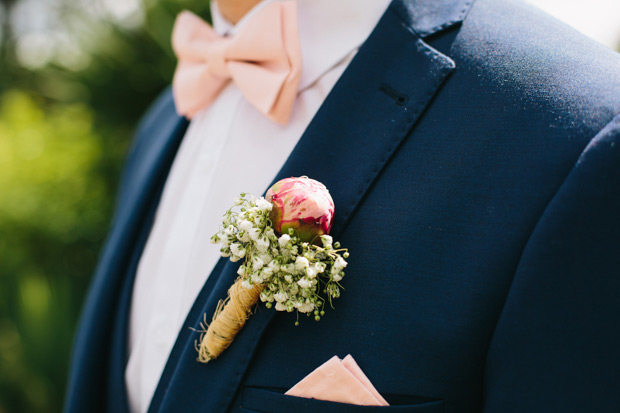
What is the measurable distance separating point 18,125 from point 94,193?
38.7 inches

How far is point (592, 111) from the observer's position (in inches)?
32.9

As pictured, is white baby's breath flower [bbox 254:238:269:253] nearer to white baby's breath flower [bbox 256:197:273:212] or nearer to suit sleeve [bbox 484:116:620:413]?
white baby's breath flower [bbox 256:197:273:212]

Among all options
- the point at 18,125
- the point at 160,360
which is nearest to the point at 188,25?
the point at 160,360

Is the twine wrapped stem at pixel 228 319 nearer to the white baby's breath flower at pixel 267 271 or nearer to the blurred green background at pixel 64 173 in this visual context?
the white baby's breath flower at pixel 267 271

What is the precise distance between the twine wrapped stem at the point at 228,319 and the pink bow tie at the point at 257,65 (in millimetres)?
417

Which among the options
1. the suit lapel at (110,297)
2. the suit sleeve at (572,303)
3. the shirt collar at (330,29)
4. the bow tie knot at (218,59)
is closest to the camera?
the suit sleeve at (572,303)

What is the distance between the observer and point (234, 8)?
1.29 meters

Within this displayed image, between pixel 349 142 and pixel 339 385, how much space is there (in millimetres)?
458

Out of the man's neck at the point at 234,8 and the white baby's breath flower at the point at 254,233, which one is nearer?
the white baby's breath flower at the point at 254,233

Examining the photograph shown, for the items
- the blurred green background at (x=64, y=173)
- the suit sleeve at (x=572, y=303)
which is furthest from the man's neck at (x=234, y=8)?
the blurred green background at (x=64, y=173)

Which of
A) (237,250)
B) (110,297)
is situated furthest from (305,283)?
(110,297)

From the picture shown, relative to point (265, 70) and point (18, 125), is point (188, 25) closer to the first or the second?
point (265, 70)

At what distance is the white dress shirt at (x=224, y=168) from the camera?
3.59 feet

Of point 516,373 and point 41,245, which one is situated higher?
point 516,373
